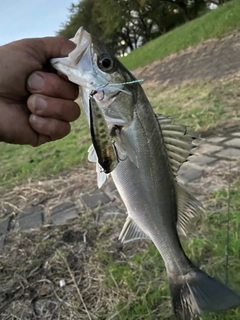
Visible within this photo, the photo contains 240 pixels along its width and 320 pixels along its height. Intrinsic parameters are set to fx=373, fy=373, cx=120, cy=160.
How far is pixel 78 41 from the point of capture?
1.36 m

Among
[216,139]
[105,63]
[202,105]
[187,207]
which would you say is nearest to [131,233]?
[187,207]

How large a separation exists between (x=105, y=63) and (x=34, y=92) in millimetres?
504

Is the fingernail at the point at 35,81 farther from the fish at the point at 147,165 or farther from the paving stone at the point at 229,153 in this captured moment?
the paving stone at the point at 229,153

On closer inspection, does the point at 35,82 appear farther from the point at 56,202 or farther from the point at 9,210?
the point at 9,210

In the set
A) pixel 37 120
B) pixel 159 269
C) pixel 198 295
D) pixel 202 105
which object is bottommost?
pixel 202 105

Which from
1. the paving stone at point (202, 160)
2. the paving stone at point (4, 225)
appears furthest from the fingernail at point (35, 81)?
the paving stone at point (202, 160)

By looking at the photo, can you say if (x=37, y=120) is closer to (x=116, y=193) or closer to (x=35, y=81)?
(x=35, y=81)

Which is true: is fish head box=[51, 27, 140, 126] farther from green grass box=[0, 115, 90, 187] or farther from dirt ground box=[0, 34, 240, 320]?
green grass box=[0, 115, 90, 187]

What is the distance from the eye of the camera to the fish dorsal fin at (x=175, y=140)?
1.47 metres

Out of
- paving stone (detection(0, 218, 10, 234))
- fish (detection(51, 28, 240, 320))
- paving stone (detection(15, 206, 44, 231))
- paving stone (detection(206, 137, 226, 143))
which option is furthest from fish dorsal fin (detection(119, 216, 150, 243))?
paving stone (detection(206, 137, 226, 143))

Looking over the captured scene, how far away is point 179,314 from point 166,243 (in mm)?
288

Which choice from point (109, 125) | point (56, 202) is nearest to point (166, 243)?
point (109, 125)

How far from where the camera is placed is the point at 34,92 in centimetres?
170

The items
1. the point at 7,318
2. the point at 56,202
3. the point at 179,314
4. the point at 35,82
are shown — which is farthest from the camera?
the point at 56,202
